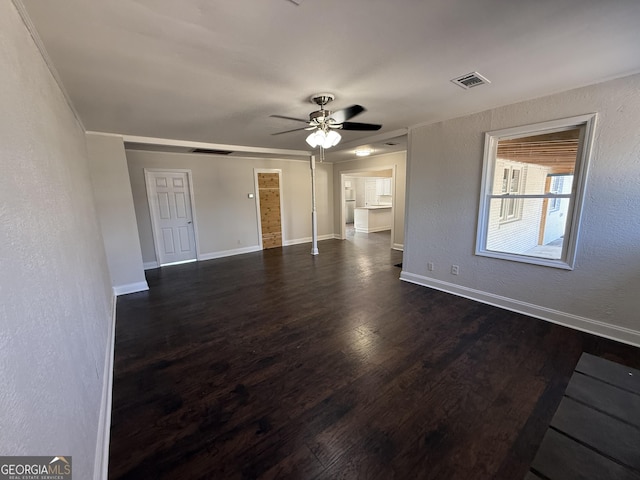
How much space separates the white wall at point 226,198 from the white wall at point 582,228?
3798 millimetres

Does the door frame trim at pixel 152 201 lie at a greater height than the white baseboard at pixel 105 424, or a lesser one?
greater

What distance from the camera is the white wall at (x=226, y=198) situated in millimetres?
5215

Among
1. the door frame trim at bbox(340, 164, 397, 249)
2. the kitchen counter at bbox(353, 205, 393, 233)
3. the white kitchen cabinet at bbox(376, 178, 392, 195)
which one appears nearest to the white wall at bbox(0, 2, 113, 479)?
the door frame trim at bbox(340, 164, 397, 249)

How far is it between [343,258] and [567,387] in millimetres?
4087

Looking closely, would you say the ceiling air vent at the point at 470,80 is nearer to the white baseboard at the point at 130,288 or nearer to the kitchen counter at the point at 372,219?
the white baseboard at the point at 130,288

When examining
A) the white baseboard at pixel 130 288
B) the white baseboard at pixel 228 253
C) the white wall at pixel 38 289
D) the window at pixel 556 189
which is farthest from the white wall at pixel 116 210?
the window at pixel 556 189

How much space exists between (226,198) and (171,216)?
1.21 m

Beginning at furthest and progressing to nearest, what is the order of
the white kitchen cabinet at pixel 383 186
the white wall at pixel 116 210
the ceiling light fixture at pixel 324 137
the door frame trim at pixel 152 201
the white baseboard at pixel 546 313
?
the white kitchen cabinet at pixel 383 186 → the door frame trim at pixel 152 201 → the white wall at pixel 116 210 → the ceiling light fixture at pixel 324 137 → the white baseboard at pixel 546 313

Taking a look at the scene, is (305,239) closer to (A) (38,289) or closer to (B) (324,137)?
(B) (324,137)

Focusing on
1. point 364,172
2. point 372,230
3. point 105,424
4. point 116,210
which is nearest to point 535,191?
point 105,424

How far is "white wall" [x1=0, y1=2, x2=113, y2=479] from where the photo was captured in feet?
2.35

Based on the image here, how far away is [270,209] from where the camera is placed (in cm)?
684

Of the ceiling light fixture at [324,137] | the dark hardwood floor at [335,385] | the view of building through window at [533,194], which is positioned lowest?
the dark hardwood floor at [335,385]

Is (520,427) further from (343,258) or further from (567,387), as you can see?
(343,258)
